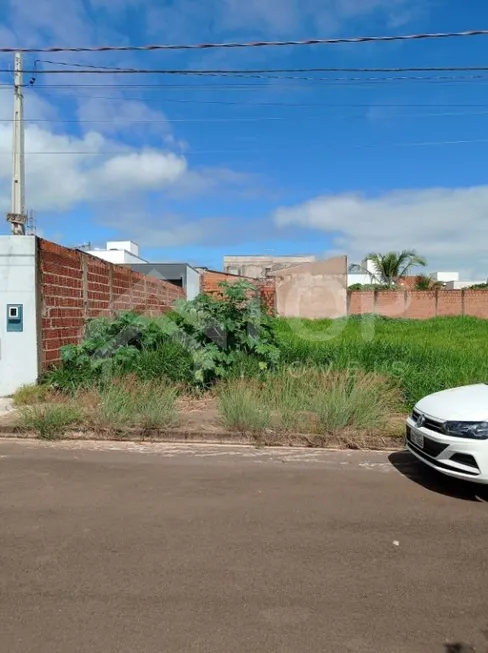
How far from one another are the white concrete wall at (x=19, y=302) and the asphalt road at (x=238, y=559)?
3848 mm

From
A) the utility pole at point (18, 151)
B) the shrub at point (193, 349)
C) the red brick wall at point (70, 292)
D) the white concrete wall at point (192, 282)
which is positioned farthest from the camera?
the white concrete wall at point (192, 282)

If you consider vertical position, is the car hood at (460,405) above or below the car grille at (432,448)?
above

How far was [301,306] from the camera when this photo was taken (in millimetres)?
32812

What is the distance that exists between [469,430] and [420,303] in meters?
29.6

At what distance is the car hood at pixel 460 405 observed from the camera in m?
4.98

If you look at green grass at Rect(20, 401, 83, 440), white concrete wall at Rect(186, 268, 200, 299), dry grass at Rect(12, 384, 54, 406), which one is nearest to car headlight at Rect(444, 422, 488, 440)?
green grass at Rect(20, 401, 83, 440)

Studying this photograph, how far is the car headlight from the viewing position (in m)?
4.83

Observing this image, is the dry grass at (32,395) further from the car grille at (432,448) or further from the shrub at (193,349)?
the car grille at (432,448)

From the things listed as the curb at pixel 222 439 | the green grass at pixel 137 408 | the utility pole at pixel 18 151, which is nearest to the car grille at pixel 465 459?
the curb at pixel 222 439

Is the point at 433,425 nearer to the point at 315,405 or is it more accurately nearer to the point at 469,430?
the point at 469,430

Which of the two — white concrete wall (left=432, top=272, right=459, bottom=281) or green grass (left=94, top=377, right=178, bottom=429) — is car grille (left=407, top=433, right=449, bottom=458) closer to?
green grass (left=94, top=377, right=178, bottom=429)

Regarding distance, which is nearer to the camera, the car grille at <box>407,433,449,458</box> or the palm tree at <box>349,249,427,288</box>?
the car grille at <box>407,433,449,458</box>

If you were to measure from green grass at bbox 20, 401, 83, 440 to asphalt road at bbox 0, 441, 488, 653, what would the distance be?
52.1 inches

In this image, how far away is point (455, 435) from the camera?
16.3 ft
